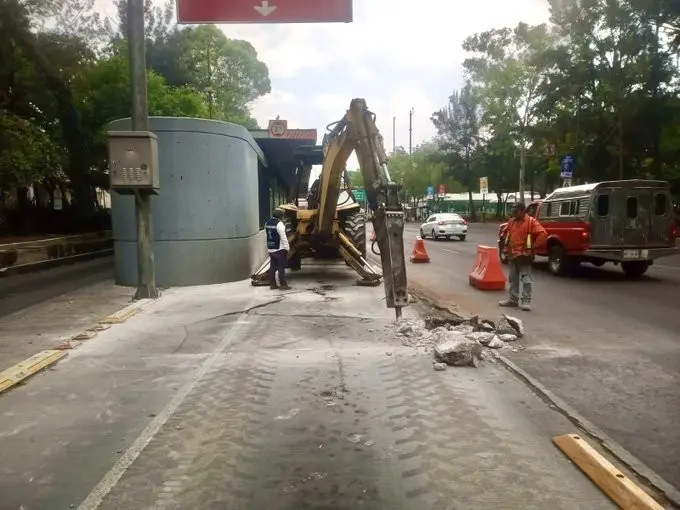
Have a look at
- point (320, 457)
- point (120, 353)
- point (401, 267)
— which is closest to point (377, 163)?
point (401, 267)

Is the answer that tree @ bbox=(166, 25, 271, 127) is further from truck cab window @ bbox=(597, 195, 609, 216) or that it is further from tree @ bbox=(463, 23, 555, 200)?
truck cab window @ bbox=(597, 195, 609, 216)

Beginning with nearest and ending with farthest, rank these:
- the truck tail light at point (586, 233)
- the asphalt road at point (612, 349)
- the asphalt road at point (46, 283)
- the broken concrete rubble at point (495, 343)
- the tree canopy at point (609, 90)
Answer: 1. the asphalt road at point (612, 349)
2. the broken concrete rubble at point (495, 343)
3. the asphalt road at point (46, 283)
4. the truck tail light at point (586, 233)
5. the tree canopy at point (609, 90)

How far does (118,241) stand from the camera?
13297 millimetres

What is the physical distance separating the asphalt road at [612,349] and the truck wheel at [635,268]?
32 cm

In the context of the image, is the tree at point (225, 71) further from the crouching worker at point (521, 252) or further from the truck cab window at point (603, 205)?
the crouching worker at point (521, 252)

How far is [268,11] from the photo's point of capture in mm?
6793

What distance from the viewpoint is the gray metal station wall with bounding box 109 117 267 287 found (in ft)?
42.2

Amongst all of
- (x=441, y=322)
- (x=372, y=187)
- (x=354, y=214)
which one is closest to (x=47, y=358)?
(x=441, y=322)

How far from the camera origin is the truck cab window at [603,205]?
A: 13.5 m

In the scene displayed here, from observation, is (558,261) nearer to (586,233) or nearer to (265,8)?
(586,233)

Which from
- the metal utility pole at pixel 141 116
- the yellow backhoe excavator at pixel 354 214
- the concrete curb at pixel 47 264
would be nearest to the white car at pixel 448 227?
the yellow backhoe excavator at pixel 354 214

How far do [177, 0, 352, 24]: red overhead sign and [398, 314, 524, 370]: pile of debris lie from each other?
12.9 ft

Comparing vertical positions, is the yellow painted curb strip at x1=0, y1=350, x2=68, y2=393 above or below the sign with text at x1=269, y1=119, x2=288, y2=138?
below

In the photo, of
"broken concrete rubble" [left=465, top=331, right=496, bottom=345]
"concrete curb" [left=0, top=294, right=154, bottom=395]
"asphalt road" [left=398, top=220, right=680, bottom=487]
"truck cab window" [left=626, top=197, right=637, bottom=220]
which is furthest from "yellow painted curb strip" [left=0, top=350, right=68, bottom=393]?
"truck cab window" [left=626, top=197, right=637, bottom=220]
